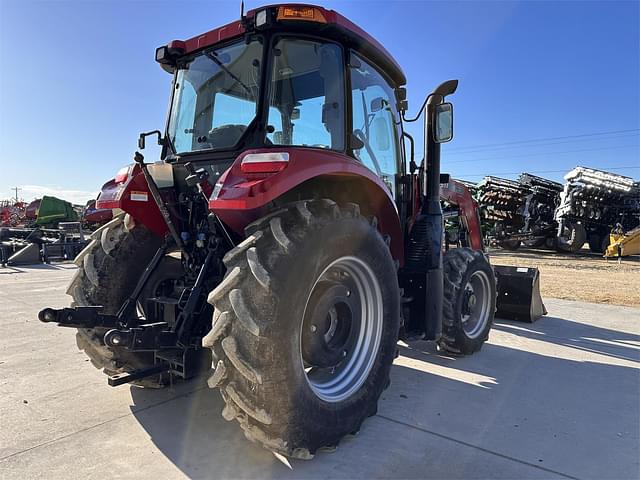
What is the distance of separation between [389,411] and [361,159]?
181 centimetres

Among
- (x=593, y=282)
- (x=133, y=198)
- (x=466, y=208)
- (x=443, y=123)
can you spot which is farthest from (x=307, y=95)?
(x=593, y=282)

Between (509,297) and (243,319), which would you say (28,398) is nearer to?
(243,319)

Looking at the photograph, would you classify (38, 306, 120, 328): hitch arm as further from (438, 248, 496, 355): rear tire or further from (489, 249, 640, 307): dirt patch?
(489, 249, 640, 307): dirt patch

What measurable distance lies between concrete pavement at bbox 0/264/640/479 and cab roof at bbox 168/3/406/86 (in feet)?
8.26

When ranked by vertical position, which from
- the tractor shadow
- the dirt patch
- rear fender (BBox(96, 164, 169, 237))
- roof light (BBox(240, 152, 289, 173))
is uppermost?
roof light (BBox(240, 152, 289, 173))

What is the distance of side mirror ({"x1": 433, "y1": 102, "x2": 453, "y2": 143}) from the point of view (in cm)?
388

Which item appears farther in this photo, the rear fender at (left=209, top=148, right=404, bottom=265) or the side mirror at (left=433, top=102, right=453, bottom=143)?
the side mirror at (left=433, top=102, right=453, bottom=143)

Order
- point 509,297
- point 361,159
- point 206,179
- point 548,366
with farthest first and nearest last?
point 509,297 < point 548,366 < point 361,159 < point 206,179

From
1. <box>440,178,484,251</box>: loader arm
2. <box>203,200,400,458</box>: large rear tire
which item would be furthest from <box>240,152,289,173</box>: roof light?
<box>440,178,484,251</box>: loader arm

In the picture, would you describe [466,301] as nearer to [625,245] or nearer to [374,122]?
[374,122]

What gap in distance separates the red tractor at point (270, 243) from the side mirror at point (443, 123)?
0.02m

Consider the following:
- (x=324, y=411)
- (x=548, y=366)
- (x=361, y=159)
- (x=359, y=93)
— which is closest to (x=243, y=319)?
(x=324, y=411)

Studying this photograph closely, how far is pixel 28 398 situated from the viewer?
10.4 feet

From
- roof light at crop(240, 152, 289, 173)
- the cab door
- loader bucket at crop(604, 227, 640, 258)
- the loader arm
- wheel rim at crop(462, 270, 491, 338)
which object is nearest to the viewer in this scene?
roof light at crop(240, 152, 289, 173)
